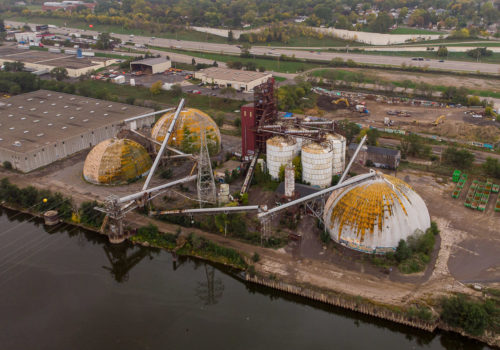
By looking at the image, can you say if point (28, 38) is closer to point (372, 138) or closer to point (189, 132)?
point (189, 132)

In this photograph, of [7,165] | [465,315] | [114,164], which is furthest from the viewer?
[7,165]

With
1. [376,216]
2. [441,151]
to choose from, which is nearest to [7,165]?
[376,216]

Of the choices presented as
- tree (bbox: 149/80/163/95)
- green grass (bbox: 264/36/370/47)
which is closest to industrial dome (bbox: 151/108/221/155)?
tree (bbox: 149/80/163/95)

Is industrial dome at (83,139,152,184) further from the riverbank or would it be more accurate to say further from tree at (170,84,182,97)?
tree at (170,84,182,97)

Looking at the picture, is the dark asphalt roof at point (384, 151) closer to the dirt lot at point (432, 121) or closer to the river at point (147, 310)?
the dirt lot at point (432, 121)

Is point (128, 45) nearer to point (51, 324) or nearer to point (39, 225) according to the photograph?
point (39, 225)

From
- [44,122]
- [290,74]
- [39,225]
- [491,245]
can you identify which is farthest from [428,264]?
[290,74]

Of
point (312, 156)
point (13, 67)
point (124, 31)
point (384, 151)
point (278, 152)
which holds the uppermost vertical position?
point (124, 31)
